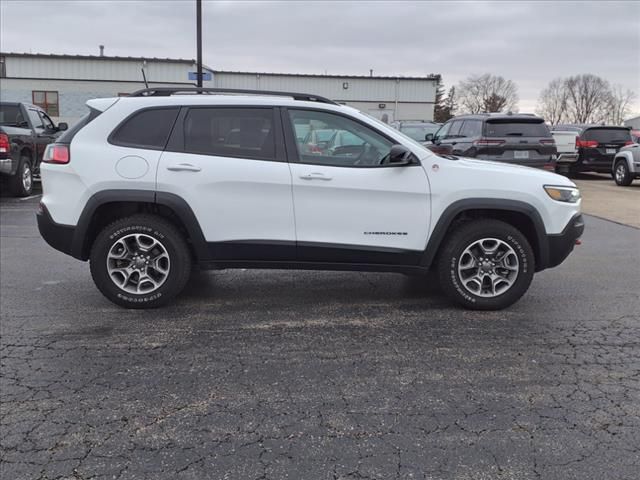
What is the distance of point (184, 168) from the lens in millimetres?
4684

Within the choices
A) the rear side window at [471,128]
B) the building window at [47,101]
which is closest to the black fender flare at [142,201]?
the rear side window at [471,128]

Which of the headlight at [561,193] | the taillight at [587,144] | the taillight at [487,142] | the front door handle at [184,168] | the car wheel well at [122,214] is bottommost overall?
the car wheel well at [122,214]

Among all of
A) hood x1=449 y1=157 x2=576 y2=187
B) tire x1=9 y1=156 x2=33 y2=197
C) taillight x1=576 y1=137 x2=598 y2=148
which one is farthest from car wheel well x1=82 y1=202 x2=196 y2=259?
taillight x1=576 y1=137 x2=598 y2=148

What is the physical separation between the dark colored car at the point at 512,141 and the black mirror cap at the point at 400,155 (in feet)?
25.6

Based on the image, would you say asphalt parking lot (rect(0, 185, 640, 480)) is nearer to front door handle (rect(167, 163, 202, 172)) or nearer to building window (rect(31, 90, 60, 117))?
front door handle (rect(167, 163, 202, 172))

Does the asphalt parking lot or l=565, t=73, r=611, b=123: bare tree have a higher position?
l=565, t=73, r=611, b=123: bare tree

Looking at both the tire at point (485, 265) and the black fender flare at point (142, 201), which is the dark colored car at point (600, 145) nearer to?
the tire at point (485, 265)

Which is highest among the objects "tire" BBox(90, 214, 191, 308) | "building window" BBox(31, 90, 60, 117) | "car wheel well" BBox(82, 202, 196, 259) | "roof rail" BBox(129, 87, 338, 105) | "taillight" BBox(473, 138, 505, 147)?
"building window" BBox(31, 90, 60, 117)

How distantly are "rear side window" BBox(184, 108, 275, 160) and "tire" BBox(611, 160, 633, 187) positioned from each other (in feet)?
47.7

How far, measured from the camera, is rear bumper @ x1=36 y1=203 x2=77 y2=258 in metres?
4.79

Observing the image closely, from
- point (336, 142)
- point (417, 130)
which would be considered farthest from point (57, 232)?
point (417, 130)

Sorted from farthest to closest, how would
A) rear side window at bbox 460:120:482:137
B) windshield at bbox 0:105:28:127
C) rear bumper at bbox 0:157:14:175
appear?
windshield at bbox 0:105:28:127, rear side window at bbox 460:120:482:137, rear bumper at bbox 0:157:14:175

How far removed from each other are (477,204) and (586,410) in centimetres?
198

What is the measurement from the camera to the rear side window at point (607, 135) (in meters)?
17.9
